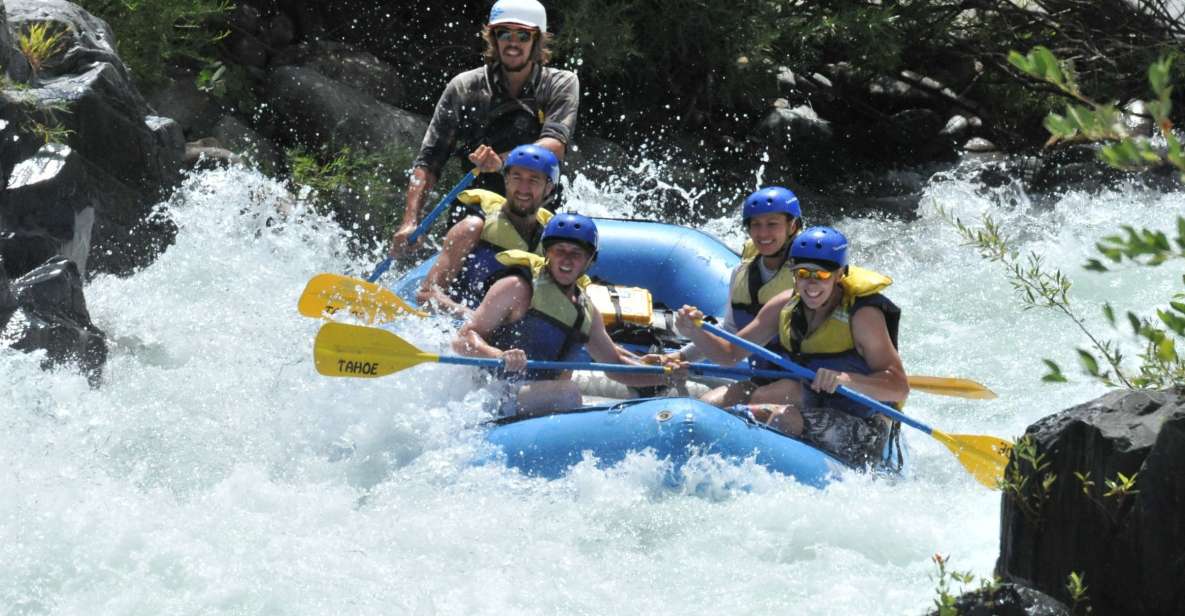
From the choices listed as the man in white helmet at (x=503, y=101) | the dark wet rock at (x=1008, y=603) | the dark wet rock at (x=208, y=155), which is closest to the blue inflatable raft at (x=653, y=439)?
the man in white helmet at (x=503, y=101)

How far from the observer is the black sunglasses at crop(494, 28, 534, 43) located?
6.17 m

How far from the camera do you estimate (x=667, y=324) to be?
600 cm

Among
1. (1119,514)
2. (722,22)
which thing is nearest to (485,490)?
(1119,514)

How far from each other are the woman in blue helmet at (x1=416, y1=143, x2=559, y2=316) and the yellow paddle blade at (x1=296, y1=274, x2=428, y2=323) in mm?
145

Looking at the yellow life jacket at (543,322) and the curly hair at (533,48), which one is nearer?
the yellow life jacket at (543,322)

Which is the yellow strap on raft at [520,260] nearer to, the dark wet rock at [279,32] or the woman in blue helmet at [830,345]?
the woman in blue helmet at [830,345]

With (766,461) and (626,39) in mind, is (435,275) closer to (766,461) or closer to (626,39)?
(766,461)

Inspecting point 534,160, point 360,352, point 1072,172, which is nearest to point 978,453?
point 534,160

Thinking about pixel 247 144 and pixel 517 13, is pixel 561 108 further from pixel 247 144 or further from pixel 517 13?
pixel 247 144

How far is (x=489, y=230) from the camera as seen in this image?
5730 mm

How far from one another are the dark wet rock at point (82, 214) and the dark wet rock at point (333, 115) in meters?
1.94

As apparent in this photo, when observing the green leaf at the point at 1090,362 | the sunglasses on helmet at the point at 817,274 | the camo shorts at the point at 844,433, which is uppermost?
the green leaf at the point at 1090,362

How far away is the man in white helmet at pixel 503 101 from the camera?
619 cm

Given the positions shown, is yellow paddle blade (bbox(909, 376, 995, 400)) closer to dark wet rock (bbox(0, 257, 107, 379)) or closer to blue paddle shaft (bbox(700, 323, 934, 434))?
blue paddle shaft (bbox(700, 323, 934, 434))
